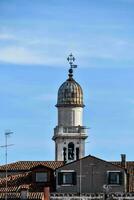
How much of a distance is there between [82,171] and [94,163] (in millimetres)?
1047

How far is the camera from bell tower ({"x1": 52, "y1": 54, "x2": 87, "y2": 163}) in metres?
134

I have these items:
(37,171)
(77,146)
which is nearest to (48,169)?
(37,171)

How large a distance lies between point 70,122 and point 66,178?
101ft

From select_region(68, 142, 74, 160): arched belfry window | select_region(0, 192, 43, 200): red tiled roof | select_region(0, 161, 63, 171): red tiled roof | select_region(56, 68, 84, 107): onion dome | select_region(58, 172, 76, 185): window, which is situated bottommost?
select_region(0, 192, 43, 200): red tiled roof

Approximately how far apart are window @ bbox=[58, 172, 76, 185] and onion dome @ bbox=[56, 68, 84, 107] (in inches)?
1223

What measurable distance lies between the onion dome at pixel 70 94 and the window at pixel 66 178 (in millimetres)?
31072

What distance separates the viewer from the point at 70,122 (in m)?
137

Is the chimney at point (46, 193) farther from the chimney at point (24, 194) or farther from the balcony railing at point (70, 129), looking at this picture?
the balcony railing at point (70, 129)

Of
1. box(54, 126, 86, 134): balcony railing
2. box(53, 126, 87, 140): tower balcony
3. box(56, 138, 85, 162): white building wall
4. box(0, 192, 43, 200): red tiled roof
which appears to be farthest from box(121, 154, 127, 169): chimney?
box(54, 126, 86, 134): balcony railing

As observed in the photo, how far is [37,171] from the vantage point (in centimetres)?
10681

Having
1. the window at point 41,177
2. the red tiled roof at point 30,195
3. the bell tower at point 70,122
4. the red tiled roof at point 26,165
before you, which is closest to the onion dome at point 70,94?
the bell tower at point 70,122

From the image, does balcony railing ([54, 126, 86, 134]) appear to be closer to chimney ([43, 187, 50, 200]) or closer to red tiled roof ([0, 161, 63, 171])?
red tiled roof ([0, 161, 63, 171])

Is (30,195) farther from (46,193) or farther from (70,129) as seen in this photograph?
(70,129)

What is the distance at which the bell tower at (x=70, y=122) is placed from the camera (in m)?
134
